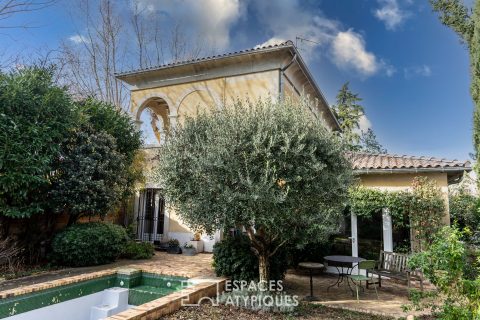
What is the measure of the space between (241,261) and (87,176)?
707 cm

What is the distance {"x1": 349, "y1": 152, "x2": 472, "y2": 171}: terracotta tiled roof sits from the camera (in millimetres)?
10578

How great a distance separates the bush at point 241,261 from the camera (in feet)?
26.6

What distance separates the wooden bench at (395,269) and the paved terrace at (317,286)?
0.52m

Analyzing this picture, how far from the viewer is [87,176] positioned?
1155 cm

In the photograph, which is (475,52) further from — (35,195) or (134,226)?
(134,226)

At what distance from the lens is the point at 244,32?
19281mm

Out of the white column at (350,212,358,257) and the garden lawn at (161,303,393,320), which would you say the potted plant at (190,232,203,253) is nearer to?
the white column at (350,212,358,257)

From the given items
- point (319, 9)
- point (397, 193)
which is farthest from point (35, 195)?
point (319, 9)

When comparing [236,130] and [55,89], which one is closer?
[236,130]

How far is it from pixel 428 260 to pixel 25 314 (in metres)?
8.56

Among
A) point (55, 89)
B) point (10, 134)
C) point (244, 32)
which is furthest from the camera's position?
point (244, 32)

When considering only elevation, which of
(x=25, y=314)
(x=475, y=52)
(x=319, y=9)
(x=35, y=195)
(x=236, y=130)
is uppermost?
(x=319, y=9)

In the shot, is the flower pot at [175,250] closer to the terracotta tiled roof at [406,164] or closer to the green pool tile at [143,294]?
the green pool tile at [143,294]

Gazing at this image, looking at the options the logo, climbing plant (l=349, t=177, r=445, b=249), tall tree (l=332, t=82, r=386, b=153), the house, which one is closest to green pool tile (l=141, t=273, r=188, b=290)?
the logo
